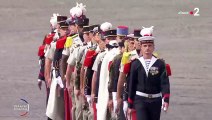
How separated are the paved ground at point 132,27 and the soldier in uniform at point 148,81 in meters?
5.47

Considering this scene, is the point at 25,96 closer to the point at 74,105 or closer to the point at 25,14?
the point at 74,105

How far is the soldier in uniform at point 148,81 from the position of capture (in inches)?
632

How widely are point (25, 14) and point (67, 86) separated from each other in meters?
18.4

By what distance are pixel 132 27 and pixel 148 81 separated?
1815 cm

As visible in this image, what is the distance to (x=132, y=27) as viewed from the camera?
3419 cm

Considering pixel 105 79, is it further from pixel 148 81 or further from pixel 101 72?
pixel 148 81

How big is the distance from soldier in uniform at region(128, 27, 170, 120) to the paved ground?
5.47 meters

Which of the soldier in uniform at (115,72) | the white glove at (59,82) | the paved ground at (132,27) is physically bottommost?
the paved ground at (132,27)

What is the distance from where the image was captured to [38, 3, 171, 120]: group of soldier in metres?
16.1

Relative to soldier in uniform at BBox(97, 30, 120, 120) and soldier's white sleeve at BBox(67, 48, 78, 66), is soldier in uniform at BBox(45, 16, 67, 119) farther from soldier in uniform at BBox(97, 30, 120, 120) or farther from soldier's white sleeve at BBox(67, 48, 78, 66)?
soldier in uniform at BBox(97, 30, 120, 120)

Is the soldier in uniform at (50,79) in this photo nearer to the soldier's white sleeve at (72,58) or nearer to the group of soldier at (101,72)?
the group of soldier at (101,72)

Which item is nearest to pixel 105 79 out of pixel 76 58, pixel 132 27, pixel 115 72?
pixel 115 72

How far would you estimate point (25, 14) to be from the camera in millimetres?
37469

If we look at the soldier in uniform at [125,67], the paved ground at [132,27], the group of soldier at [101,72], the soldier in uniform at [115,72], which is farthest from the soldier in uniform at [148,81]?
the paved ground at [132,27]
